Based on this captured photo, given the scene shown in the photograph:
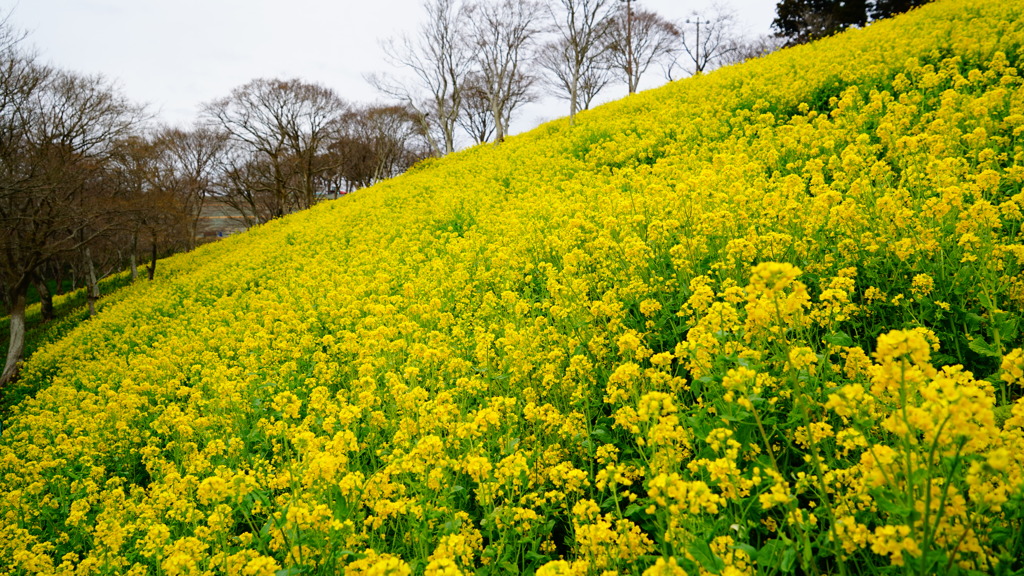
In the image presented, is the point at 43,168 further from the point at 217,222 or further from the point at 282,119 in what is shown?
the point at 217,222

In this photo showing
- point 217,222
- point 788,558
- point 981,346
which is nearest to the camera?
point 788,558

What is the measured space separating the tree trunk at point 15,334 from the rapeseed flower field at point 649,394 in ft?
22.6

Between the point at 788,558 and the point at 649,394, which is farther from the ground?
the point at 649,394

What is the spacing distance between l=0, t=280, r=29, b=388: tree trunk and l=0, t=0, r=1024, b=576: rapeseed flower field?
6.88m

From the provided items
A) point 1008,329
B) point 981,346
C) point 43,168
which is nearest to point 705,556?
point 981,346

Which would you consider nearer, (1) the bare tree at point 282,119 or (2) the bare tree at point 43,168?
(2) the bare tree at point 43,168

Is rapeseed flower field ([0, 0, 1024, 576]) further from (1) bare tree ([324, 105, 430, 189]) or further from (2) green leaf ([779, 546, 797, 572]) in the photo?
(1) bare tree ([324, 105, 430, 189])

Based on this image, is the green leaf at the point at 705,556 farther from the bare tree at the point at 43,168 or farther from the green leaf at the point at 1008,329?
the bare tree at the point at 43,168

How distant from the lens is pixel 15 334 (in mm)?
15453

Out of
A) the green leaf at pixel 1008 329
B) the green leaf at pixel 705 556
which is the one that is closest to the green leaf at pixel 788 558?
the green leaf at pixel 705 556

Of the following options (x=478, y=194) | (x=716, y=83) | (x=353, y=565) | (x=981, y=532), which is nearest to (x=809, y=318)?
(x=981, y=532)

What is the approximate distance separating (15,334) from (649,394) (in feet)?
→ 69.5

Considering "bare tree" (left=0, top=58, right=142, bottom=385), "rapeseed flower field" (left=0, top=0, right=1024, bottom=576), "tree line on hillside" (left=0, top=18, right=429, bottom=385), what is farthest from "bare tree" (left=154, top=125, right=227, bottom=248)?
"rapeseed flower field" (left=0, top=0, right=1024, bottom=576)

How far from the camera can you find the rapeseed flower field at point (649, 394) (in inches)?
78.3
